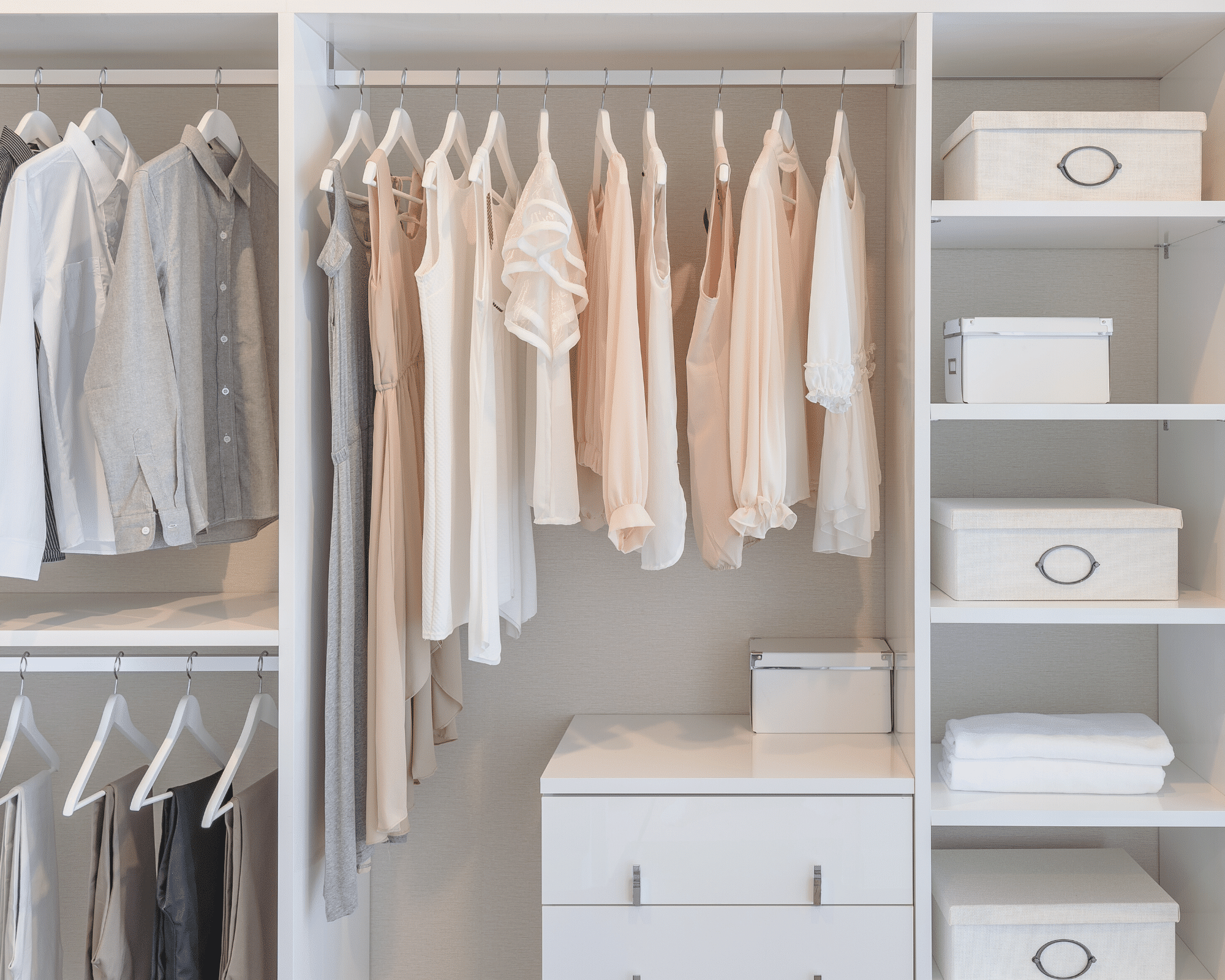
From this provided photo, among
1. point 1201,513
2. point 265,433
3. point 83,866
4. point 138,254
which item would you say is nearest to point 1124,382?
point 1201,513

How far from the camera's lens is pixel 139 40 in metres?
1.79

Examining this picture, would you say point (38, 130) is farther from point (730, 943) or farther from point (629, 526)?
point (730, 943)

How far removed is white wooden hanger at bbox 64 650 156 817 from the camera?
165 cm

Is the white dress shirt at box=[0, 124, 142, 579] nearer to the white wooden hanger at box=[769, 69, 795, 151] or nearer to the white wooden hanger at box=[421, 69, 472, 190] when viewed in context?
the white wooden hanger at box=[421, 69, 472, 190]

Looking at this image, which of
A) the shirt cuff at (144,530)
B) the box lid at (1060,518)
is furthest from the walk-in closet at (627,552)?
the box lid at (1060,518)

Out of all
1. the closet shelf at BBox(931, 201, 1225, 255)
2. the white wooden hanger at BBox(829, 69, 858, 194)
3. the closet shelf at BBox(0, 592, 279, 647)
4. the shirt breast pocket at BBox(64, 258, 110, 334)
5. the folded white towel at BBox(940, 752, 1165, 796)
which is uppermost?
the white wooden hanger at BBox(829, 69, 858, 194)

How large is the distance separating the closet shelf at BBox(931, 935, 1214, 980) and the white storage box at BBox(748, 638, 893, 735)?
1.52 feet

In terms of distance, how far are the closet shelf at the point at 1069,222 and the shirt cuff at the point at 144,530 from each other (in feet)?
4.74

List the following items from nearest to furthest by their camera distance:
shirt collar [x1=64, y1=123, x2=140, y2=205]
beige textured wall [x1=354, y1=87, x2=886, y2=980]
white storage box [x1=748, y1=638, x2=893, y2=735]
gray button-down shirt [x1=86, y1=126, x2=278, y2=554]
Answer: gray button-down shirt [x1=86, y1=126, x2=278, y2=554]
shirt collar [x1=64, y1=123, x2=140, y2=205]
white storage box [x1=748, y1=638, x2=893, y2=735]
beige textured wall [x1=354, y1=87, x2=886, y2=980]

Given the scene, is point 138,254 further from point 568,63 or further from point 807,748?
point 807,748

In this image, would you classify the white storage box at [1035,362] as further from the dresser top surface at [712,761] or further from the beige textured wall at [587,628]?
the dresser top surface at [712,761]

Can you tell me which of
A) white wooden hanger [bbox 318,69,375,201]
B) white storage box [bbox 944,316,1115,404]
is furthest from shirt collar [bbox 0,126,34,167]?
white storage box [bbox 944,316,1115,404]

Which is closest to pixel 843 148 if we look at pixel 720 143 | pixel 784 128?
pixel 784 128

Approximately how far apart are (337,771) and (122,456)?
2.15 ft
